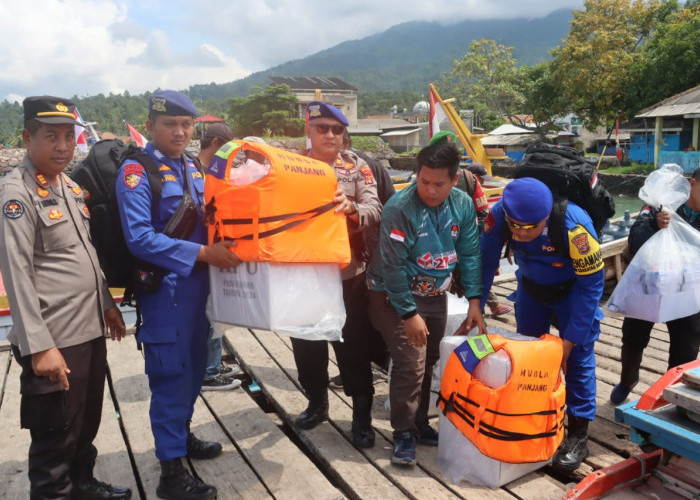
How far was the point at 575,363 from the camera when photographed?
2963mm

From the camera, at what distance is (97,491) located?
265cm

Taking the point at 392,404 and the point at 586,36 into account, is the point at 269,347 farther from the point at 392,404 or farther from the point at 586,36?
the point at 586,36

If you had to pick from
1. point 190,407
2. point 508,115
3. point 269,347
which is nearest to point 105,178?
point 190,407

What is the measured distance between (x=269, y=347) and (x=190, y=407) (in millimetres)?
2014

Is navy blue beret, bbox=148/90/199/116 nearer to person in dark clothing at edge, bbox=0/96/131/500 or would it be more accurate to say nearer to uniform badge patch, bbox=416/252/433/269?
person in dark clothing at edge, bbox=0/96/131/500

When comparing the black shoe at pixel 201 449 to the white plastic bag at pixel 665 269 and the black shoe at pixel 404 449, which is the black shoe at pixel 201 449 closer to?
the black shoe at pixel 404 449

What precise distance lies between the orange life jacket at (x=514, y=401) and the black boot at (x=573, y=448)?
35 centimetres

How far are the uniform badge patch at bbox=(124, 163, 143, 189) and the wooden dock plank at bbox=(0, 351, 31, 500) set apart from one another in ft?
5.82

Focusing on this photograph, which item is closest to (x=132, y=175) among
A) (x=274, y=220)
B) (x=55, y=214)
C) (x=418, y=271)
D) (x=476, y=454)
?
(x=55, y=214)

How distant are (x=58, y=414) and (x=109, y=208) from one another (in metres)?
0.99

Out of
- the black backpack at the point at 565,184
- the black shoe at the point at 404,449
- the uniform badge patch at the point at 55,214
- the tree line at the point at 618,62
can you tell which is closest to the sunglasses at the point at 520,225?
the black backpack at the point at 565,184

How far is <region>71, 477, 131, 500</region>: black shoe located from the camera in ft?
8.61

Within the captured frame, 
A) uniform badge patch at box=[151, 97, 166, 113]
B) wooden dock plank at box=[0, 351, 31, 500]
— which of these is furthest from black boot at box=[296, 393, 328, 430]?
uniform badge patch at box=[151, 97, 166, 113]

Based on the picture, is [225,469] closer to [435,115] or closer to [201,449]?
[201,449]
